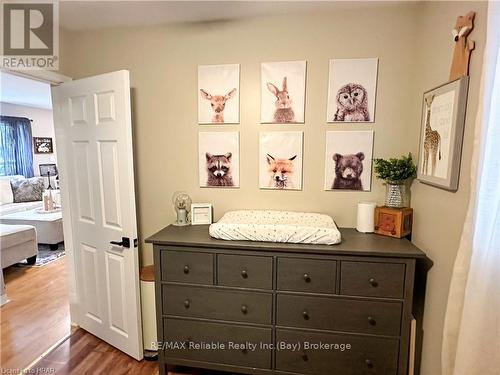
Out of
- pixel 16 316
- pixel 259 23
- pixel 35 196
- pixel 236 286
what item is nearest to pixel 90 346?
pixel 16 316

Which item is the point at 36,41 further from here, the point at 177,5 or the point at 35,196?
the point at 35,196

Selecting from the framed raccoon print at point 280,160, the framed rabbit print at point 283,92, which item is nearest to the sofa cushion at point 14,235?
the framed raccoon print at point 280,160

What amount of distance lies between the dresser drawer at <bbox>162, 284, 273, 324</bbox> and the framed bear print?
93 centimetres

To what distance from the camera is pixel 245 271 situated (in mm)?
1704

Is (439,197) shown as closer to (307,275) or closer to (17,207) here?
(307,275)

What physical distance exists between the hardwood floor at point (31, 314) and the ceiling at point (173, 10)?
243cm

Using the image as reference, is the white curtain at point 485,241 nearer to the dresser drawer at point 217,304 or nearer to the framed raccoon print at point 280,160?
the dresser drawer at point 217,304

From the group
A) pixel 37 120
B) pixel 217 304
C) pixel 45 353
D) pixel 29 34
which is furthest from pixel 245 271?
pixel 37 120

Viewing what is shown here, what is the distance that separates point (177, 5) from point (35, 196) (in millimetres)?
5308

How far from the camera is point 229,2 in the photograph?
1808mm

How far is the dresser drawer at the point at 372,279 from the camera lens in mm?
1566

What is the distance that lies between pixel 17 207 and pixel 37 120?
→ 2906 millimetres

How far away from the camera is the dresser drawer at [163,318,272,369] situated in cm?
176

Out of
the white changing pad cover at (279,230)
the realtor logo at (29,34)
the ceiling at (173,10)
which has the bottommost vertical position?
the white changing pad cover at (279,230)
